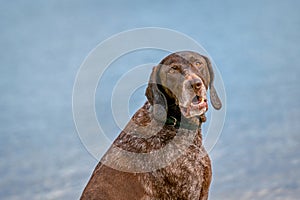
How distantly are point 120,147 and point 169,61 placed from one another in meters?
2.12

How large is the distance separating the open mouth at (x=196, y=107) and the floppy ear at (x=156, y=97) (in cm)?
43

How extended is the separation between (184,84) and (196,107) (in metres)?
0.53

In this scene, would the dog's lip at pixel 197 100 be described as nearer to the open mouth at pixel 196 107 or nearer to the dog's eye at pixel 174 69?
the open mouth at pixel 196 107

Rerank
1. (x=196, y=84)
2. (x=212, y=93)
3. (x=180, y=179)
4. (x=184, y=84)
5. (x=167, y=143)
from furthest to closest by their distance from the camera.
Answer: (x=212, y=93), (x=167, y=143), (x=180, y=179), (x=184, y=84), (x=196, y=84)

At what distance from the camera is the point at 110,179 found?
987cm

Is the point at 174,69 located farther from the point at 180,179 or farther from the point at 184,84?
the point at 180,179

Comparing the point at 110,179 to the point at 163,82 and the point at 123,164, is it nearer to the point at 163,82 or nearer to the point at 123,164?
the point at 123,164

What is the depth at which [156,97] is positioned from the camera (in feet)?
35.2

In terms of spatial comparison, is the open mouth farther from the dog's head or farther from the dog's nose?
the dog's nose

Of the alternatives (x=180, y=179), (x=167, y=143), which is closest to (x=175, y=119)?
(x=167, y=143)

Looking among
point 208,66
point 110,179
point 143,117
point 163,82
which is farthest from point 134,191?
Answer: point 208,66

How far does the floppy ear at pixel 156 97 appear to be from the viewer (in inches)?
418

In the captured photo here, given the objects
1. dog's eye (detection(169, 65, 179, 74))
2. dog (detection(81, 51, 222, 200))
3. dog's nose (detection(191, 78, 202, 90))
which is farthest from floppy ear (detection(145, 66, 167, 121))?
dog's nose (detection(191, 78, 202, 90))

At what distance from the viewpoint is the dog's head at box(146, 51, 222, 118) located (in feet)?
33.7
